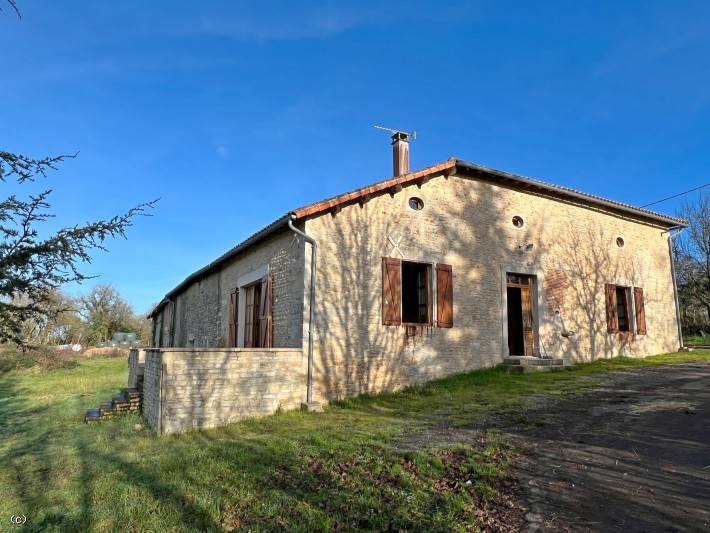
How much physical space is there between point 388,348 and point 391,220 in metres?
2.85

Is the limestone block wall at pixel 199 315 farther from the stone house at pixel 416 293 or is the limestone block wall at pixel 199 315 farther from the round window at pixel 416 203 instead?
the round window at pixel 416 203

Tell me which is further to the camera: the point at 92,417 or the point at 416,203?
the point at 416,203

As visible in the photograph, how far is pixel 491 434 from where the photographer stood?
20.3 feet

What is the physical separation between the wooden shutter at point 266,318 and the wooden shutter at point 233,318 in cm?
196

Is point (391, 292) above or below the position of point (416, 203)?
below

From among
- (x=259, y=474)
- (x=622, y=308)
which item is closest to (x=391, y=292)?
(x=259, y=474)

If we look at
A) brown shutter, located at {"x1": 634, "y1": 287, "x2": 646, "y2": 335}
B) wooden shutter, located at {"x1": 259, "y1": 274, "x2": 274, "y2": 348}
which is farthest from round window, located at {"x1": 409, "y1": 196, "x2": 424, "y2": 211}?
brown shutter, located at {"x1": 634, "y1": 287, "x2": 646, "y2": 335}

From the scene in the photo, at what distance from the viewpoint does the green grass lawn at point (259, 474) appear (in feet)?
13.2

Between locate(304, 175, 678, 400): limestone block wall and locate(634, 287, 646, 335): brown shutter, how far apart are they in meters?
0.26

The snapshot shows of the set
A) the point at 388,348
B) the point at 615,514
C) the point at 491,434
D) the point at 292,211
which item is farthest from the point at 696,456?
the point at 292,211

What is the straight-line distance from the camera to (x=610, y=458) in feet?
16.4

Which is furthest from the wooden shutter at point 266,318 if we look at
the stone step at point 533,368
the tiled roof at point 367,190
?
the stone step at point 533,368

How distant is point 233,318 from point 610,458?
1023 cm

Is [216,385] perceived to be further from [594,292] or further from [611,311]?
[611,311]
